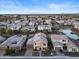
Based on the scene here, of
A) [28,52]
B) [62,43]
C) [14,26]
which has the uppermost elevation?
[14,26]

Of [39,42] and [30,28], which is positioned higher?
[30,28]

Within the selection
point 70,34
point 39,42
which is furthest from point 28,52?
point 70,34

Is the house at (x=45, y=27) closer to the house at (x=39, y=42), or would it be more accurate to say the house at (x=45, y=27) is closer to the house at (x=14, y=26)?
the house at (x=39, y=42)

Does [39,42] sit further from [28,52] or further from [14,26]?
[14,26]

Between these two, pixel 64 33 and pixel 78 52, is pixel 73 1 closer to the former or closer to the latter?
pixel 64 33

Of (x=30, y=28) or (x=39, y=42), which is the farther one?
(x=30, y=28)

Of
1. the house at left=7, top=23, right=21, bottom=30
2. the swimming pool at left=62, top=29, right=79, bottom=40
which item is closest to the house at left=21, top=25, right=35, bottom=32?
the house at left=7, top=23, right=21, bottom=30

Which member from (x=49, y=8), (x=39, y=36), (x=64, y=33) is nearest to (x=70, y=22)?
(x=64, y=33)

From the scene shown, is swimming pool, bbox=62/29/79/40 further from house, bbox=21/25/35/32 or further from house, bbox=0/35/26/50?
house, bbox=0/35/26/50
